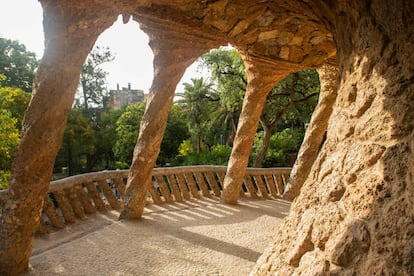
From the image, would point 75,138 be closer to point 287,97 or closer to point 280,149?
point 280,149

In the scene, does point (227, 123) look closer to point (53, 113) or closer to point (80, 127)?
point (80, 127)

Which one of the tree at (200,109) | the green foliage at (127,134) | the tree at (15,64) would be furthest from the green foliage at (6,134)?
the tree at (200,109)

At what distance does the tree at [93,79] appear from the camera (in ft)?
68.3

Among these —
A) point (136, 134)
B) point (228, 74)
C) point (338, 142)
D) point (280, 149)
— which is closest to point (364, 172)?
point (338, 142)

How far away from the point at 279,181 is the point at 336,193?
636cm

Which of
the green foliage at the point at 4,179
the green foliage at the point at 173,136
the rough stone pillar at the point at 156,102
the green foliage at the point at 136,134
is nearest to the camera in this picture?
the rough stone pillar at the point at 156,102

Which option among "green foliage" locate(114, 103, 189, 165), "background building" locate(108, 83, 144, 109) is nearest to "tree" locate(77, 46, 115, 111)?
"green foliage" locate(114, 103, 189, 165)

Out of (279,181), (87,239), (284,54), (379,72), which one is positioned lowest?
(87,239)

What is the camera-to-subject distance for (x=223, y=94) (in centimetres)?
1383

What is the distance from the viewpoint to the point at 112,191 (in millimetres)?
5719

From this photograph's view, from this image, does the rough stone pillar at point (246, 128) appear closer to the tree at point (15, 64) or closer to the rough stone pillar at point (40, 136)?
the rough stone pillar at point (40, 136)

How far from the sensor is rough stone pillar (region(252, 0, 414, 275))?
1.42 meters

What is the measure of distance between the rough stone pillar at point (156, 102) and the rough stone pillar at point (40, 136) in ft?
6.56

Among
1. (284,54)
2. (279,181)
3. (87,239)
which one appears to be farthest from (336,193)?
(279,181)
